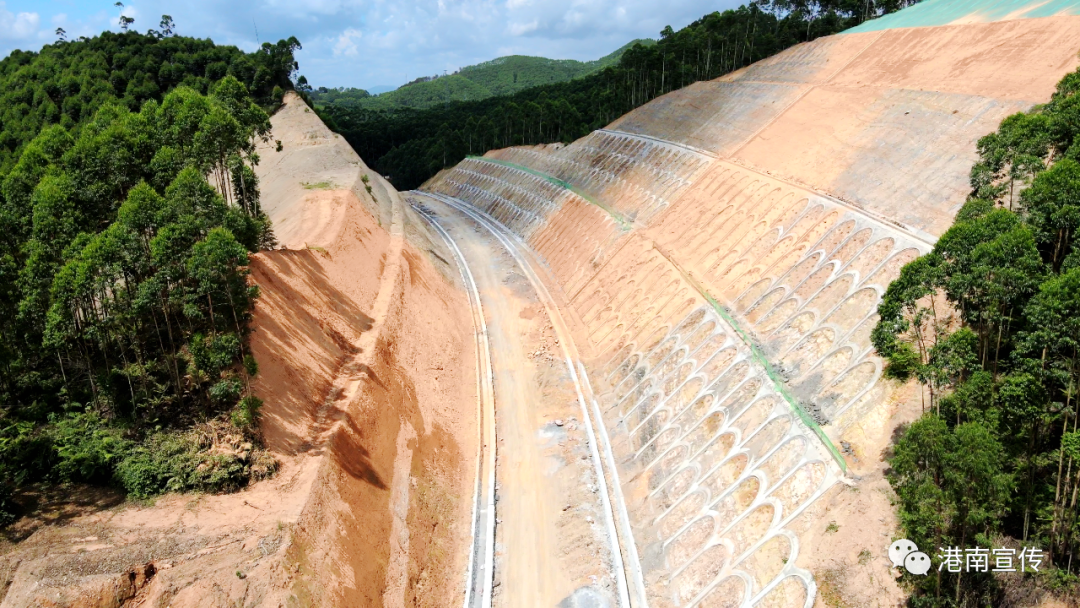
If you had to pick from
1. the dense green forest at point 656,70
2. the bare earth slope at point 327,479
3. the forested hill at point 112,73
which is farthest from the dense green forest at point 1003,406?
the forested hill at point 112,73

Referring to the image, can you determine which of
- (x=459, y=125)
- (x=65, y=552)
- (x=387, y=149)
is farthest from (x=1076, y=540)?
(x=387, y=149)

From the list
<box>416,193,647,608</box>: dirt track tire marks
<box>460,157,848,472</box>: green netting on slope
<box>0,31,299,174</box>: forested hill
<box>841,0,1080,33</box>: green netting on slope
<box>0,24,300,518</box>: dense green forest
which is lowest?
<box>416,193,647,608</box>: dirt track tire marks

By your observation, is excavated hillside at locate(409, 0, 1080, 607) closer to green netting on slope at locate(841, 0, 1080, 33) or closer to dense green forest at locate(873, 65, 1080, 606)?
green netting on slope at locate(841, 0, 1080, 33)

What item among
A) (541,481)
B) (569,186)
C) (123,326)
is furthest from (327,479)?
(569,186)

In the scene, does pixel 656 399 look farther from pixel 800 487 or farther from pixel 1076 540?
pixel 1076 540

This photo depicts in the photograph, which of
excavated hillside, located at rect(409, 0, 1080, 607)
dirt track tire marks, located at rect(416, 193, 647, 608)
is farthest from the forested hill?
dirt track tire marks, located at rect(416, 193, 647, 608)

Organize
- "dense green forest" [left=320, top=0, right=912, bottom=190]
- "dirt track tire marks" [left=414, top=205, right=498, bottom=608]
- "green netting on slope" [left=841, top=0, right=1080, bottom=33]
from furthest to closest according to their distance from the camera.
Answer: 1. "dense green forest" [left=320, top=0, right=912, bottom=190]
2. "green netting on slope" [left=841, top=0, right=1080, bottom=33]
3. "dirt track tire marks" [left=414, top=205, right=498, bottom=608]
